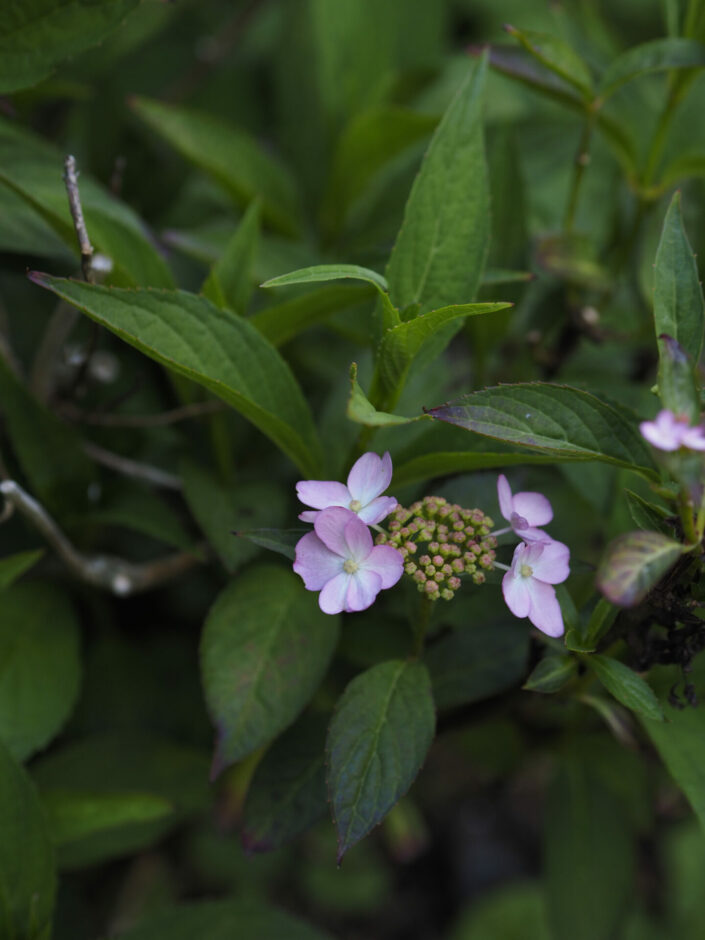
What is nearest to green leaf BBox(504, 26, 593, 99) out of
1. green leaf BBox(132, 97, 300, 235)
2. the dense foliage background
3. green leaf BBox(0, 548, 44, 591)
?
the dense foliage background

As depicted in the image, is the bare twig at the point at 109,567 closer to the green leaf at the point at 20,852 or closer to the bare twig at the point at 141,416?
the bare twig at the point at 141,416

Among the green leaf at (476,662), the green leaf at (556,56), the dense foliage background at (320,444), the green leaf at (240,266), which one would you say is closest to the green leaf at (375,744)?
the dense foliage background at (320,444)

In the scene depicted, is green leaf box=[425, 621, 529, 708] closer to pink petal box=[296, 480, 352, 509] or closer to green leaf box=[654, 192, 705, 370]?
pink petal box=[296, 480, 352, 509]

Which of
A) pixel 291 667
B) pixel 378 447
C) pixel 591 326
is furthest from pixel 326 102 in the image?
pixel 291 667

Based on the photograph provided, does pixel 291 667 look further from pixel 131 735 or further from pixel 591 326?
pixel 591 326

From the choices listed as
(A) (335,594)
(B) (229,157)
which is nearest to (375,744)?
(A) (335,594)

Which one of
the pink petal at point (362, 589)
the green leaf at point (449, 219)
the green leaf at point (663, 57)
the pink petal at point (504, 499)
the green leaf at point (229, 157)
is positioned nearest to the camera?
the pink petal at point (362, 589)
